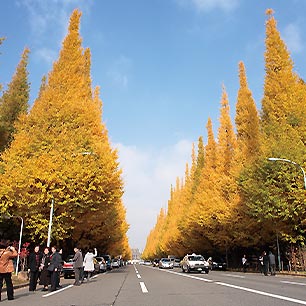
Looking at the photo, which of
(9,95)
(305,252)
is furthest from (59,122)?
(305,252)

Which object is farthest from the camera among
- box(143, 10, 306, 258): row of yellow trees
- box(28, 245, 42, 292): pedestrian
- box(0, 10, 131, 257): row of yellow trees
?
box(143, 10, 306, 258): row of yellow trees

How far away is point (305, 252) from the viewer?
23.5 metres

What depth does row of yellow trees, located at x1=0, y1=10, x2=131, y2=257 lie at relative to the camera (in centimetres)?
2041

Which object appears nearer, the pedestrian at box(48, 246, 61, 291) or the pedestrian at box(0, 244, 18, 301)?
A: the pedestrian at box(0, 244, 18, 301)

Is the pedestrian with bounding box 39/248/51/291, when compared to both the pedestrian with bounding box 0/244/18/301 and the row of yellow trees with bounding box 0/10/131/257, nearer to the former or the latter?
the pedestrian with bounding box 0/244/18/301

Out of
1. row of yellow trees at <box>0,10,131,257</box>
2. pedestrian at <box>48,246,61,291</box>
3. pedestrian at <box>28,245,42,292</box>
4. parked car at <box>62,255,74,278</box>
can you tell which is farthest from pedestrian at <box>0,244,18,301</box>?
parked car at <box>62,255,74,278</box>

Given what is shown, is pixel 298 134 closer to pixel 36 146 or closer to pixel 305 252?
pixel 305 252

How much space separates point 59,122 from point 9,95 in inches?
570

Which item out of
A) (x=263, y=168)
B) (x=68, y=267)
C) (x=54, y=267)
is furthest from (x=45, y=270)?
(x=263, y=168)

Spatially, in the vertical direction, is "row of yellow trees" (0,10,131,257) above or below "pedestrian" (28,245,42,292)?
above

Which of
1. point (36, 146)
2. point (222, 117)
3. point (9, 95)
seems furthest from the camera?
point (222, 117)

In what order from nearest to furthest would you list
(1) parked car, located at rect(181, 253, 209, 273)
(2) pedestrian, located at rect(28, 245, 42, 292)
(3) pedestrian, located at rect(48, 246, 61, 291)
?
(2) pedestrian, located at rect(28, 245, 42, 292) < (3) pedestrian, located at rect(48, 246, 61, 291) < (1) parked car, located at rect(181, 253, 209, 273)

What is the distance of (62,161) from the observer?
21172 mm

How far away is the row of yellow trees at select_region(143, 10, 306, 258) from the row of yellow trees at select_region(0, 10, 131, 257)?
1031 centimetres
